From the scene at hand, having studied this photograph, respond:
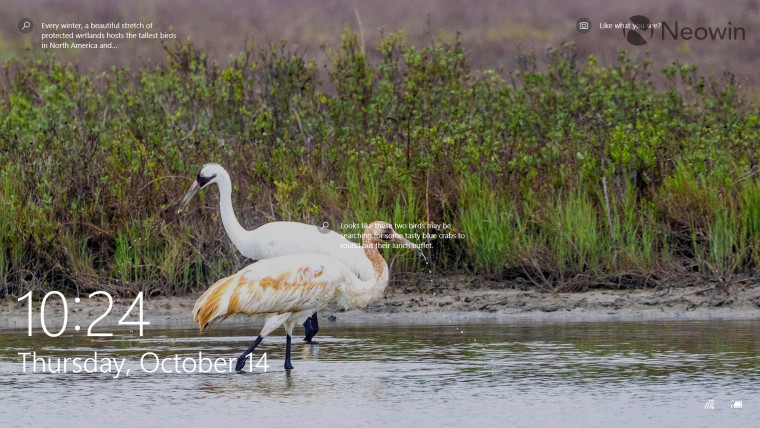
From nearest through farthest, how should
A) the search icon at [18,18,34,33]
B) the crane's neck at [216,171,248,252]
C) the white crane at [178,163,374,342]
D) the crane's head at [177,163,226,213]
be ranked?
the white crane at [178,163,374,342], the crane's neck at [216,171,248,252], the crane's head at [177,163,226,213], the search icon at [18,18,34,33]

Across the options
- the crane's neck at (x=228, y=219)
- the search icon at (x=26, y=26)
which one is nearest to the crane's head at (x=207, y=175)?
the crane's neck at (x=228, y=219)

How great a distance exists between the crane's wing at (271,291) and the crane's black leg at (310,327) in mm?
1305

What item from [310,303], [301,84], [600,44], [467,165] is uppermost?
[600,44]

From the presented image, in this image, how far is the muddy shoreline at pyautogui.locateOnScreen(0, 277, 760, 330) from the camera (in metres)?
10.4

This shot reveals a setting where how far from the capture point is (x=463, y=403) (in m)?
6.66

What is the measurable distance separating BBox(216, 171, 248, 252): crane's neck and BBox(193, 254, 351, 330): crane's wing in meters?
1.89

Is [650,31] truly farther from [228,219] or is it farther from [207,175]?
[228,219]

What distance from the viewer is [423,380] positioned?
7.35 m

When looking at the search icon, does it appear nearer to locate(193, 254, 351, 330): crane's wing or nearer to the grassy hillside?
the grassy hillside

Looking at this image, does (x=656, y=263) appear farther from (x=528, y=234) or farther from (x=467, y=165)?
(x=467, y=165)

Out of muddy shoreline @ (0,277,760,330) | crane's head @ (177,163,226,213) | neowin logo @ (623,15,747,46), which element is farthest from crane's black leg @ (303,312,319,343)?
neowin logo @ (623,15,747,46)

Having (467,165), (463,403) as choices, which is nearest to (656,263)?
(467,165)

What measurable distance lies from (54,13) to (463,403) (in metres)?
26.1

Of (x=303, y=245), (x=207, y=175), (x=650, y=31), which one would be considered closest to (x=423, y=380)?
(x=303, y=245)
